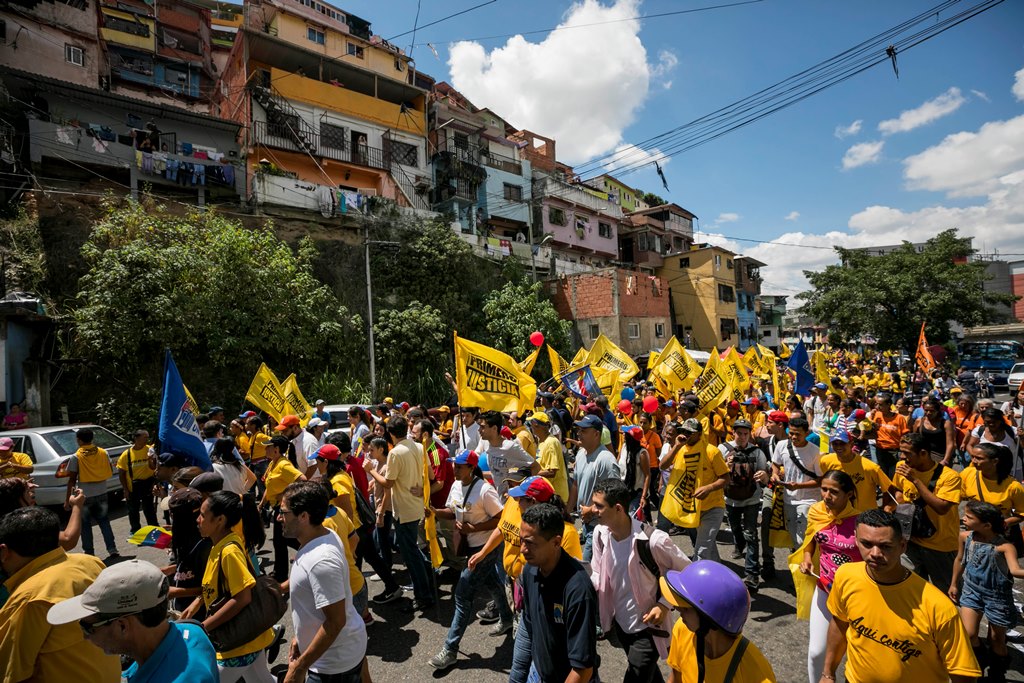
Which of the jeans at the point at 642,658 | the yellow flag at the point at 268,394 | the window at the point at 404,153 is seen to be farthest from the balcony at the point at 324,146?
the jeans at the point at 642,658

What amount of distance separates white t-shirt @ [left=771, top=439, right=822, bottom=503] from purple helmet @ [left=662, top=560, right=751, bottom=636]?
3.64m

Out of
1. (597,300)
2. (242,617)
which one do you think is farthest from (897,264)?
(242,617)

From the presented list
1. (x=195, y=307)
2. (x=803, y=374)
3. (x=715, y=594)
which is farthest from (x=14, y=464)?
(x=803, y=374)

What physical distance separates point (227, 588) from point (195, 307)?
49.7 ft

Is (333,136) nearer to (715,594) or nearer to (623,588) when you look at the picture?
(623,588)

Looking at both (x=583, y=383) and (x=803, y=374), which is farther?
(x=803, y=374)

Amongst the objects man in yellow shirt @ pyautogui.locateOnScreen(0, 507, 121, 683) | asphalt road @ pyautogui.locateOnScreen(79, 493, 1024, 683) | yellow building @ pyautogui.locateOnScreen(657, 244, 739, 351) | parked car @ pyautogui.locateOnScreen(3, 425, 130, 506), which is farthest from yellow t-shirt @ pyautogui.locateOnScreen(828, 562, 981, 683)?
yellow building @ pyautogui.locateOnScreen(657, 244, 739, 351)

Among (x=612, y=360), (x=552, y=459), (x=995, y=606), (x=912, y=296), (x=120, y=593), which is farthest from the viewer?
(x=912, y=296)

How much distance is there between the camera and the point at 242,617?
9.10 ft

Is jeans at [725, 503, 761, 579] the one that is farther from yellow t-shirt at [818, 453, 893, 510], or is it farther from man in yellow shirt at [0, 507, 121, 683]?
man in yellow shirt at [0, 507, 121, 683]

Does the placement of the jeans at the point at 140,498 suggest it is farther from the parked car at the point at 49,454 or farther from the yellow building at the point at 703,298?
the yellow building at the point at 703,298

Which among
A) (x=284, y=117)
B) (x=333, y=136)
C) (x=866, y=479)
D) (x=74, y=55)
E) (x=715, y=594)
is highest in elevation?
(x=74, y=55)

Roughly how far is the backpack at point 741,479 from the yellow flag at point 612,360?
569 cm

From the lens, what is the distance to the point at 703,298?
3775 cm
